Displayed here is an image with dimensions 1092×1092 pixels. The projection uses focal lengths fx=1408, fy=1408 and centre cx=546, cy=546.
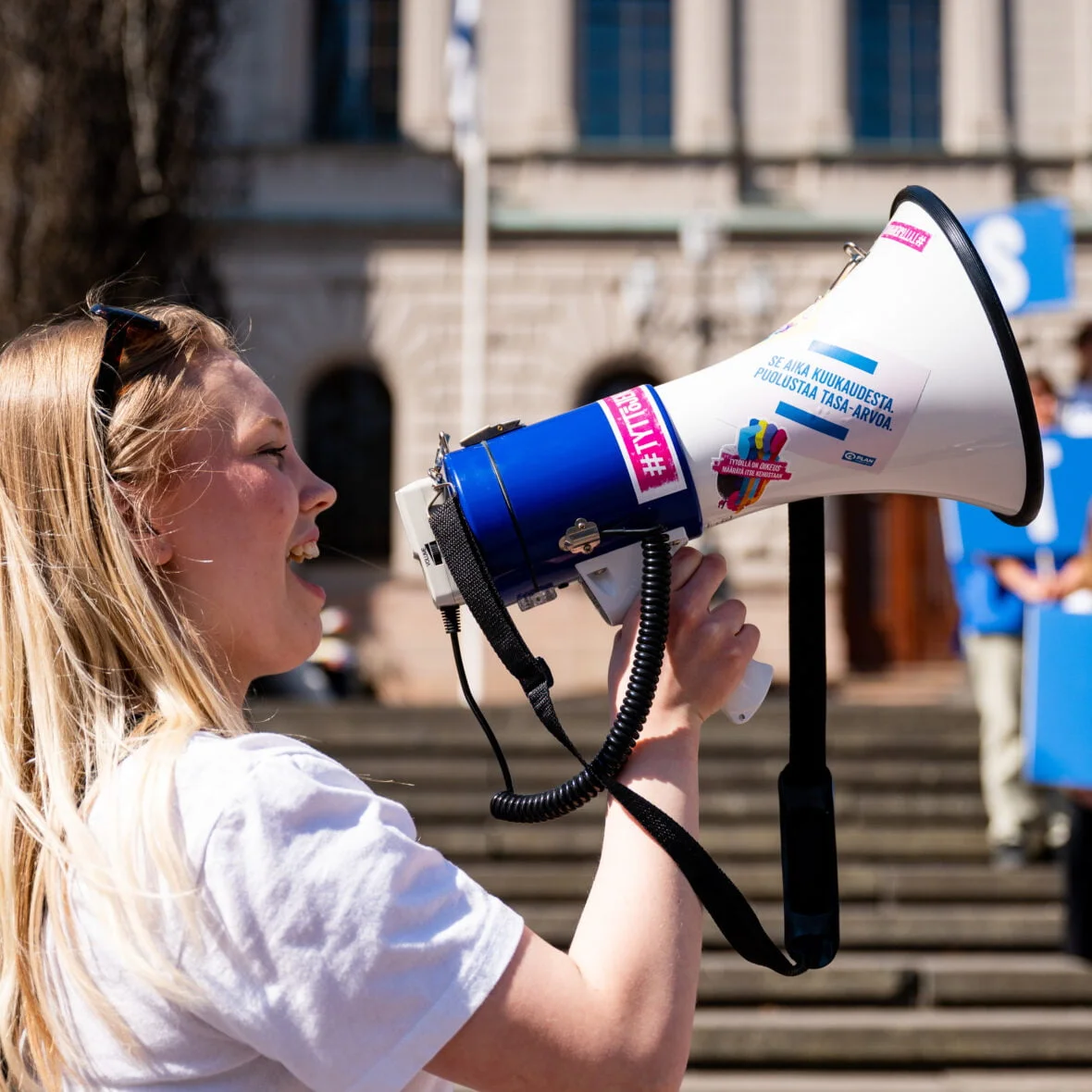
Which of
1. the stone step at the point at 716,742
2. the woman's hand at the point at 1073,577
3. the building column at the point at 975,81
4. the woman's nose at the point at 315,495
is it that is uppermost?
the building column at the point at 975,81

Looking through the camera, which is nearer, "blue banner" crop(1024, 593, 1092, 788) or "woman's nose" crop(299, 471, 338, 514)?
"woman's nose" crop(299, 471, 338, 514)

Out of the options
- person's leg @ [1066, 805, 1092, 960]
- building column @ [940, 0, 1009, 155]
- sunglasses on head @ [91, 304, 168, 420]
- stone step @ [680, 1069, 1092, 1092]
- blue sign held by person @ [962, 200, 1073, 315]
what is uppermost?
building column @ [940, 0, 1009, 155]

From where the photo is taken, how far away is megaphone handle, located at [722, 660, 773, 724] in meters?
1.46

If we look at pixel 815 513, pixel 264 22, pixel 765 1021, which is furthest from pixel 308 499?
pixel 264 22

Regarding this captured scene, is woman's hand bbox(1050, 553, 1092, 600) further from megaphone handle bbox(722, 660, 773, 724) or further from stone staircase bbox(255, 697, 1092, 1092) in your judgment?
megaphone handle bbox(722, 660, 773, 724)

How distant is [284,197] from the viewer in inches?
590

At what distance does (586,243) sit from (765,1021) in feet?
36.5

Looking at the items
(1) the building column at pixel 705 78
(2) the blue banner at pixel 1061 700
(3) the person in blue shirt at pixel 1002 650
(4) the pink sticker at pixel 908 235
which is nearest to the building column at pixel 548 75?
(1) the building column at pixel 705 78

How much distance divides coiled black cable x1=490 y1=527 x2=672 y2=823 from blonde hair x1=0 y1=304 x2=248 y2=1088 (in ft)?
Answer: 1.02

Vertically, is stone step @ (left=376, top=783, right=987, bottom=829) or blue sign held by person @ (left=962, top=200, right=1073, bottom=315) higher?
blue sign held by person @ (left=962, top=200, right=1073, bottom=315)

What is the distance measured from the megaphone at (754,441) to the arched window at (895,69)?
49.3ft

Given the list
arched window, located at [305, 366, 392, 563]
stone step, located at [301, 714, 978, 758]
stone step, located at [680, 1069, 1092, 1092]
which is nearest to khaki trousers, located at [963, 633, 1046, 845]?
stone step, located at [680, 1069, 1092, 1092]

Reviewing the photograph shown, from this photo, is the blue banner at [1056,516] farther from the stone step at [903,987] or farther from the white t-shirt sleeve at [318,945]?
the white t-shirt sleeve at [318,945]

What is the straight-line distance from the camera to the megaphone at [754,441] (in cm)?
140
